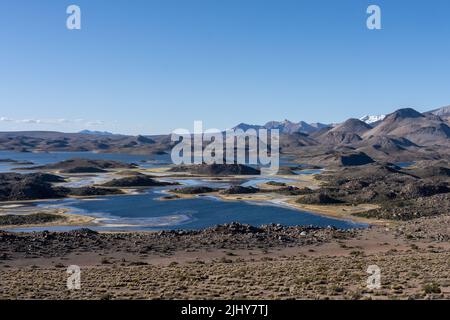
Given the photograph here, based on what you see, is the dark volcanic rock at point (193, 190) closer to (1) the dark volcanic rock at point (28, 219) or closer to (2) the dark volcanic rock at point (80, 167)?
(1) the dark volcanic rock at point (28, 219)

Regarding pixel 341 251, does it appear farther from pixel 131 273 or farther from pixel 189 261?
pixel 131 273

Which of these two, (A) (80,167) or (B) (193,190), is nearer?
(B) (193,190)

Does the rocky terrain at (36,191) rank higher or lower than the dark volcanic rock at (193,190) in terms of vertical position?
higher

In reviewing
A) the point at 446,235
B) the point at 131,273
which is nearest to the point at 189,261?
the point at 131,273

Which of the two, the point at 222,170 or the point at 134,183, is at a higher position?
the point at 134,183

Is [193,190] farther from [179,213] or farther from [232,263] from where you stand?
[232,263]

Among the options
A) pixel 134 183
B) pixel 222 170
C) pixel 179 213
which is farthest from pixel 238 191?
pixel 222 170

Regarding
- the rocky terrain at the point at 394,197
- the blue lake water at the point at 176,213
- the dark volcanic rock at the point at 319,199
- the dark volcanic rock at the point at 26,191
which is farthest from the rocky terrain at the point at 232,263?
the dark volcanic rock at the point at 26,191

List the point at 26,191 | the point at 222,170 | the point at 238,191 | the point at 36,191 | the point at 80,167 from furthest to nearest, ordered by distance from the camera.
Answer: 1. the point at 80,167
2. the point at 222,170
3. the point at 238,191
4. the point at 36,191
5. the point at 26,191

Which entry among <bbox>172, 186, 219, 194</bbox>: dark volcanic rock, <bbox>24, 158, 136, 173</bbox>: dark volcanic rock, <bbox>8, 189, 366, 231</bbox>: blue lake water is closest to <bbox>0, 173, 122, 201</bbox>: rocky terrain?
<bbox>8, 189, 366, 231</bbox>: blue lake water
